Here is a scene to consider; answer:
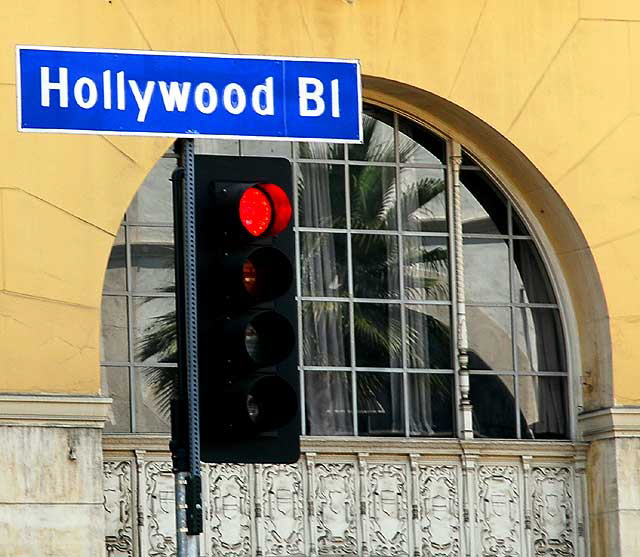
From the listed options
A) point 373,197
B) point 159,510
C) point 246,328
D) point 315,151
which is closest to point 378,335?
point 373,197

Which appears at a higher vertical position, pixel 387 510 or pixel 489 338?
pixel 489 338

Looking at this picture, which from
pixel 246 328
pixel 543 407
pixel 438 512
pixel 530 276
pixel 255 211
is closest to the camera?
pixel 246 328

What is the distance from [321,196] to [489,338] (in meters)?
1.83

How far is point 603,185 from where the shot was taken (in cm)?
1577

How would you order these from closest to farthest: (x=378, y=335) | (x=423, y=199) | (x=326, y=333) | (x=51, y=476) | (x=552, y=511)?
(x=51, y=476) → (x=326, y=333) → (x=378, y=335) → (x=552, y=511) → (x=423, y=199)

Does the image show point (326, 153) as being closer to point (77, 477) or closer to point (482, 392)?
point (482, 392)

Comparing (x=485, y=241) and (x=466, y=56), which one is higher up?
(x=466, y=56)

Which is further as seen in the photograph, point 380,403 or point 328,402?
point 380,403

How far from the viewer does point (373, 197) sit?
15.8 metres

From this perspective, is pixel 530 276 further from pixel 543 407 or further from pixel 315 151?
pixel 315 151

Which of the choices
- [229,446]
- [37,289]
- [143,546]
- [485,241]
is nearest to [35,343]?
[37,289]

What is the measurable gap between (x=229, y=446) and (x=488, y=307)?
7324 mm

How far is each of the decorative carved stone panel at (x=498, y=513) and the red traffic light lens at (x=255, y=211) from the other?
Answer: 6.97 metres

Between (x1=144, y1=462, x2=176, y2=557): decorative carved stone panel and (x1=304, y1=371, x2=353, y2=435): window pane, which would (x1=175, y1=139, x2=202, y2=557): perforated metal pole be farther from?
(x1=304, y1=371, x2=353, y2=435): window pane
